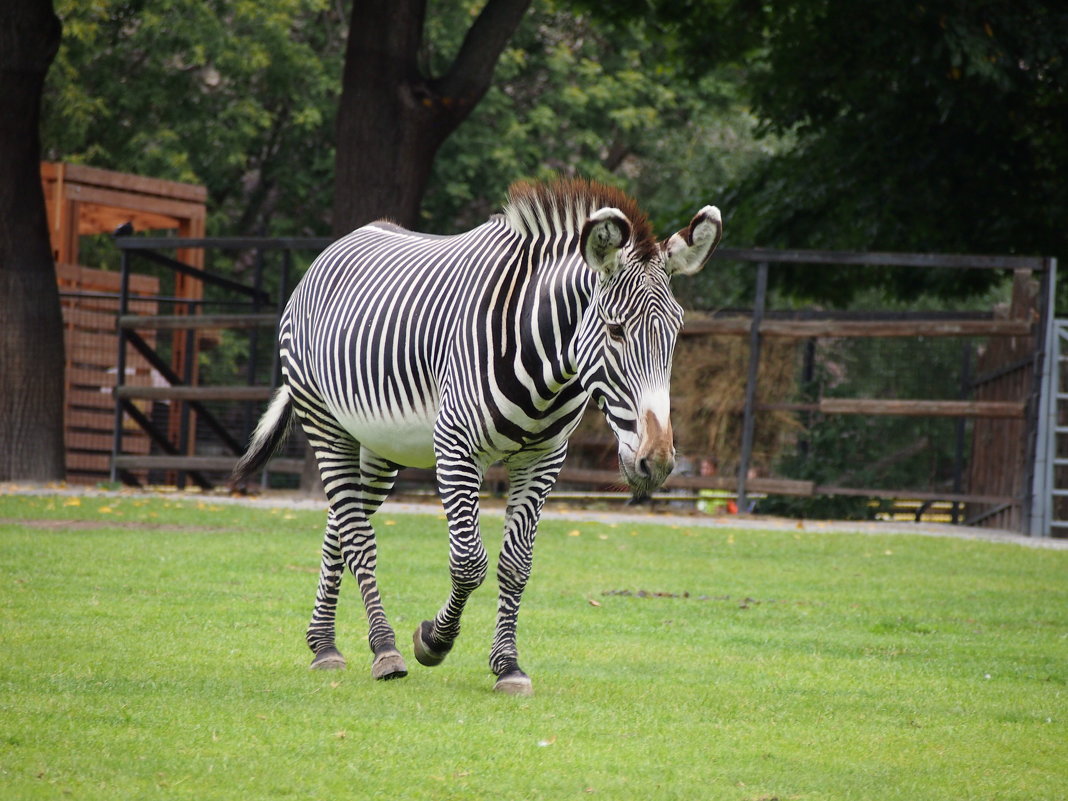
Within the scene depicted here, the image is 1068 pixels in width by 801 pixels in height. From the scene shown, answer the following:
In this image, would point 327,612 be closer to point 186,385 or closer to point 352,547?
point 352,547

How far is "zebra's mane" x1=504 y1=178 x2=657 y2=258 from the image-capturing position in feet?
19.6

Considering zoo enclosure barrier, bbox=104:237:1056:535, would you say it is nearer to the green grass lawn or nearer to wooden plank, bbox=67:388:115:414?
wooden plank, bbox=67:388:115:414

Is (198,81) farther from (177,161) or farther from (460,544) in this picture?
(460,544)

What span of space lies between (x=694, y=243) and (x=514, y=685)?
2.06 meters

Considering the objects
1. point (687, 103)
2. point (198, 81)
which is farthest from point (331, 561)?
point (687, 103)

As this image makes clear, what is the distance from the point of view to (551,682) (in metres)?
6.27

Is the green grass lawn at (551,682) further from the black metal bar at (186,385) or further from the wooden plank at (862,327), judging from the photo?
the black metal bar at (186,385)

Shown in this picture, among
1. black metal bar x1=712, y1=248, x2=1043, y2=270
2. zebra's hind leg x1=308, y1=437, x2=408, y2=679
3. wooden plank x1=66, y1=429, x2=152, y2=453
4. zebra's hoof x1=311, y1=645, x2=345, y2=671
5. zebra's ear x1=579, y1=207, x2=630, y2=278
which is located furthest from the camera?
wooden plank x1=66, y1=429, x2=152, y2=453

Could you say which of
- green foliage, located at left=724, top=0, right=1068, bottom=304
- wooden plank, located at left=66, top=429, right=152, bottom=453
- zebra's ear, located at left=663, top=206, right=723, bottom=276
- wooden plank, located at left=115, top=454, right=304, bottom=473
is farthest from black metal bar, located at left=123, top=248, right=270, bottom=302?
zebra's ear, located at left=663, top=206, right=723, bottom=276

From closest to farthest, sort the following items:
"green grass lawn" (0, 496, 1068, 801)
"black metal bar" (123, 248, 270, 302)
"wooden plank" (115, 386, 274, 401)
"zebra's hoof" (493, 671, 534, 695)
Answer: "green grass lawn" (0, 496, 1068, 801), "zebra's hoof" (493, 671, 534, 695), "wooden plank" (115, 386, 274, 401), "black metal bar" (123, 248, 270, 302)

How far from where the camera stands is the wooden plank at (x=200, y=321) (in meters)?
16.5

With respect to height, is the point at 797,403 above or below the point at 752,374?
below

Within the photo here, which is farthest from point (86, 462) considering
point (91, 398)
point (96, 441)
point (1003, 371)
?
point (1003, 371)

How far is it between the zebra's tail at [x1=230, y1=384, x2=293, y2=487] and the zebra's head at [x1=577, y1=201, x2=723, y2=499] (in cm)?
253
